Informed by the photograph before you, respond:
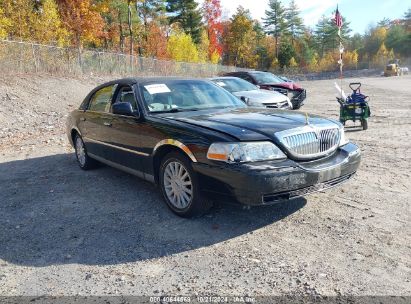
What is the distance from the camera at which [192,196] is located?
13.6 feet

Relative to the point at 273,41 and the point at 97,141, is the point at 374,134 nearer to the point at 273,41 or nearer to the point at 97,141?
the point at 97,141

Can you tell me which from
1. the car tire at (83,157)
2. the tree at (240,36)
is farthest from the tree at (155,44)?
the car tire at (83,157)

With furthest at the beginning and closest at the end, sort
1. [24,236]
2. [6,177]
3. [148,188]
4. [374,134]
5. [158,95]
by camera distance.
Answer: [374,134] → [6,177] → [148,188] → [158,95] → [24,236]

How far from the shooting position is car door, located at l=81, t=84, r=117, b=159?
580 centimetres

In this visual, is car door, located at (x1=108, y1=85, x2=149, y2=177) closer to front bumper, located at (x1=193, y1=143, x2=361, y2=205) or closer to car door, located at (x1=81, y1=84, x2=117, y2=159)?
car door, located at (x1=81, y1=84, x2=117, y2=159)

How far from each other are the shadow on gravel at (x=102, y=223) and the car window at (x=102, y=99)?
3.76ft

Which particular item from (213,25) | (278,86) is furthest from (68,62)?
(213,25)

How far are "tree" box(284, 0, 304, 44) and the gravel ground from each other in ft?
304

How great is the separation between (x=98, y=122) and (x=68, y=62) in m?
19.1

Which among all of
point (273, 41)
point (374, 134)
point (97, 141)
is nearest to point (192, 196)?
point (97, 141)

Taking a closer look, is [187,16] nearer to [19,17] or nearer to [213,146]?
[19,17]

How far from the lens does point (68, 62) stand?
23281mm

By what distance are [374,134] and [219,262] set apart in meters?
7.05

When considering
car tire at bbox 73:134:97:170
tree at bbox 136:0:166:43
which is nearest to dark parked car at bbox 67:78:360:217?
car tire at bbox 73:134:97:170
